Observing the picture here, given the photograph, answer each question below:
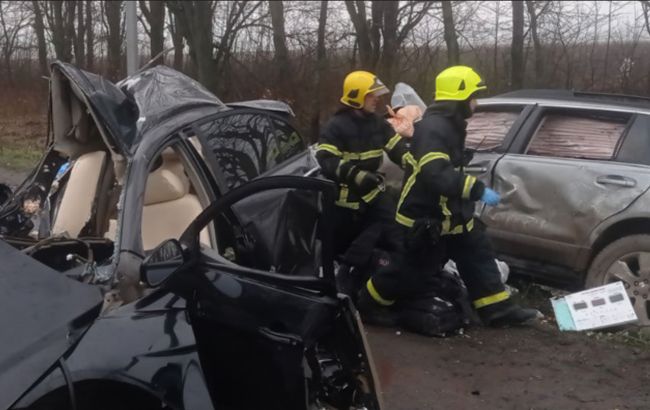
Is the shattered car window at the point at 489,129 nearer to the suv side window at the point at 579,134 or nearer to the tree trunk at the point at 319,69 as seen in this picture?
the suv side window at the point at 579,134

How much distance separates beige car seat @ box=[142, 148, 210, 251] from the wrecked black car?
0.02 meters

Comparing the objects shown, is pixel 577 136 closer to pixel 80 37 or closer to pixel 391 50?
pixel 391 50

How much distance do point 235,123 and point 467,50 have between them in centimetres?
1398

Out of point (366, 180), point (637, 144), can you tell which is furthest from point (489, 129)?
point (366, 180)

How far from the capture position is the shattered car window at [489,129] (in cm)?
682

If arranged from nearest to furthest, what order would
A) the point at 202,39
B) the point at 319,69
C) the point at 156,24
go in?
the point at 319,69 → the point at 202,39 → the point at 156,24

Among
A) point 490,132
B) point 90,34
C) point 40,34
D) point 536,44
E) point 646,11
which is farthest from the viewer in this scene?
point 40,34

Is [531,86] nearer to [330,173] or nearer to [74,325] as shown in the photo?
[330,173]

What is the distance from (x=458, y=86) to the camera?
558 centimetres

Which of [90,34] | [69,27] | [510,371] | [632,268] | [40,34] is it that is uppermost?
[69,27]

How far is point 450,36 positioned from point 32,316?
15373mm

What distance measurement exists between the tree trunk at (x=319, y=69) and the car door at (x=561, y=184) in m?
8.34

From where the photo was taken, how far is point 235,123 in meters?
4.95

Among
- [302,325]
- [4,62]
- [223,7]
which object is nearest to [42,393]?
[302,325]
